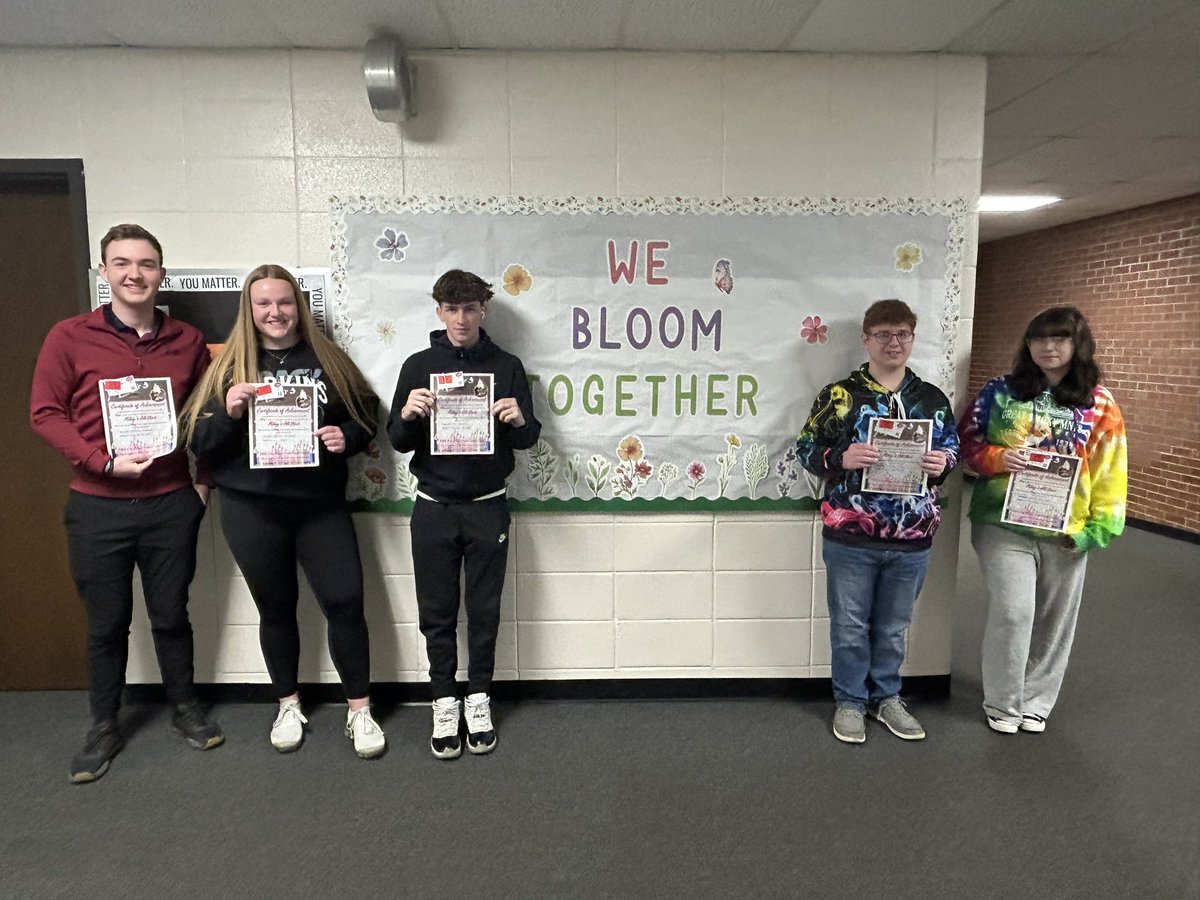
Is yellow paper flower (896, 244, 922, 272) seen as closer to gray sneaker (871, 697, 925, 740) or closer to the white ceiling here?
the white ceiling

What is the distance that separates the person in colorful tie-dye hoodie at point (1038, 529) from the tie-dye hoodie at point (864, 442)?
204 mm

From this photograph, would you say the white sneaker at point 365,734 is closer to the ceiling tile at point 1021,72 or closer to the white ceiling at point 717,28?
the white ceiling at point 717,28

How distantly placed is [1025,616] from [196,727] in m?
2.91

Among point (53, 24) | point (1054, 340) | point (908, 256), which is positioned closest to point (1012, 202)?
point (908, 256)

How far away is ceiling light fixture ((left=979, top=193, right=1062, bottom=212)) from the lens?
17.3 ft

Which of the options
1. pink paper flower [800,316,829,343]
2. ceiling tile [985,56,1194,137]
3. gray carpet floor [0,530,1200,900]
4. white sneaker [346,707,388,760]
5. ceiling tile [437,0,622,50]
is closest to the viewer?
gray carpet floor [0,530,1200,900]

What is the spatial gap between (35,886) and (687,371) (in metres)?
2.41

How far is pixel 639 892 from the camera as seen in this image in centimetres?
184

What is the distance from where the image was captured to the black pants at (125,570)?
229 cm

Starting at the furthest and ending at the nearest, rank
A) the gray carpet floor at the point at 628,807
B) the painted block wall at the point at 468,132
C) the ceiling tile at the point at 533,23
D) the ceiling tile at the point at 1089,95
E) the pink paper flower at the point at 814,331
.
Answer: the ceiling tile at the point at 1089,95 < the pink paper flower at the point at 814,331 < the painted block wall at the point at 468,132 < the ceiling tile at the point at 533,23 < the gray carpet floor at the point at 628,807

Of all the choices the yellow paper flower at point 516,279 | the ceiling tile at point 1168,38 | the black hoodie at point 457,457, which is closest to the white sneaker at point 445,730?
the black hoodie at point 457,457

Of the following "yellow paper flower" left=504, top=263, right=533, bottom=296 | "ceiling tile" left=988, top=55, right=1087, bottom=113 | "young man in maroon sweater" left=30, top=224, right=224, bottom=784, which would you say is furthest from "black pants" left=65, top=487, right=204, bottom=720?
"ceiling tile" left=988, top=55, right=1087, bottom=113

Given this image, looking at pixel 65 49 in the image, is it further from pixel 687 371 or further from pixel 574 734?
pixel 574 734

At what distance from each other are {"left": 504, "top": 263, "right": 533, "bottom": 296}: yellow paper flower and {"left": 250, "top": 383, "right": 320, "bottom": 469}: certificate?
77 centimetres
